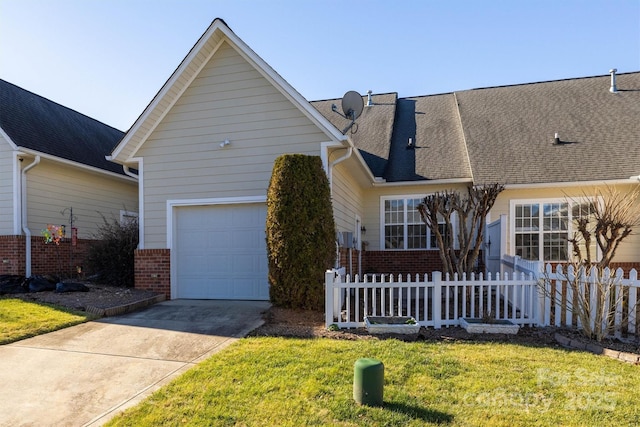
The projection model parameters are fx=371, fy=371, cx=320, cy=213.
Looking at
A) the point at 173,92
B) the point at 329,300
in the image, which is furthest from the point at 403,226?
the point at 173,92

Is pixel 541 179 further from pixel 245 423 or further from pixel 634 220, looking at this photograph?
pixel 245 423

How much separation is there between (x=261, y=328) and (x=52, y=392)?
2.85m

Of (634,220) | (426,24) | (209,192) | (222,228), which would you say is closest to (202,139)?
(209,192)

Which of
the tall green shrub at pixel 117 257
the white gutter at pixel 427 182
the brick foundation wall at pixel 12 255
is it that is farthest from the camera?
the white gutter at pixel 427 182

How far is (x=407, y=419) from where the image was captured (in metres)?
3.23

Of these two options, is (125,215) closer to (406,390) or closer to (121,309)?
(121,309)

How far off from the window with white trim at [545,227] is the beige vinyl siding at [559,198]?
0.48 feet

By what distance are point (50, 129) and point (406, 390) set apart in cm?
1398

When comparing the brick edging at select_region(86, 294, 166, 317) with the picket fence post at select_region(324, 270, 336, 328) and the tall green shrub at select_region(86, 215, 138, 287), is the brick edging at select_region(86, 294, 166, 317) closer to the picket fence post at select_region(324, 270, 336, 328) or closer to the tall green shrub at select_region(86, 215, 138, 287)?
the tall green shrub at select_region(86, 215, 138, 287)

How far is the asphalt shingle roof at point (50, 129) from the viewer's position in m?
10.9

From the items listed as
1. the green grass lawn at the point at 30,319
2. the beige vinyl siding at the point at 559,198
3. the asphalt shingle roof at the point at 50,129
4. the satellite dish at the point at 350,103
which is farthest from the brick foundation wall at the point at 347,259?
the asphalt shingle roof at the point at 50,129

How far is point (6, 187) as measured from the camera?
1034 centimetres

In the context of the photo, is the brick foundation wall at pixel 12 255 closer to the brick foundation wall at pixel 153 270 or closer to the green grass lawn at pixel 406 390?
the brick foundation wall at pixel 153 270

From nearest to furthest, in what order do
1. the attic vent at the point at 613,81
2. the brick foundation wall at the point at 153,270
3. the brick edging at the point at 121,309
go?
1. the brick edging at the point at 121,309
2. the brick foundation wall at the point at 153,270
3. the attic vent at the point at 613,81
